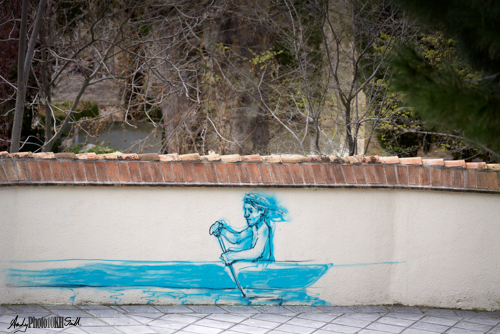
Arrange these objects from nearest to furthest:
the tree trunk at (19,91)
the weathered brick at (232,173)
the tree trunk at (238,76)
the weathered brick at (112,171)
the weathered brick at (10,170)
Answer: the weathered brick at (10,170) → the weathered brick at (112,171) → the weathered brick at (232,173) → the tree trunk at (19,91) → the tree trunk at (238,76)

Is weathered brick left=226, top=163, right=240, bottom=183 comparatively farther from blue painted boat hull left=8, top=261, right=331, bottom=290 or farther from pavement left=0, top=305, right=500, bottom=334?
pavement left=0, top=305, right=500, bottom=334

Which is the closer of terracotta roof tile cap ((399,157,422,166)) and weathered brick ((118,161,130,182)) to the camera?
weathered brick ((118,161,130,182))

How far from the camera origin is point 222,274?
5.03m

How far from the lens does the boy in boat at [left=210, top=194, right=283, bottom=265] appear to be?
4.98 meters

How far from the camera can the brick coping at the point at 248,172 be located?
15.7 feet

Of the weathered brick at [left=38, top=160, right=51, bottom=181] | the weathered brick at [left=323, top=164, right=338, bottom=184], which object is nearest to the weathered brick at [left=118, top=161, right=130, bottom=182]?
the weathered brick at [left=38, top=160, right=51, bottom=181]

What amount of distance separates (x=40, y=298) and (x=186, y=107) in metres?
7.48

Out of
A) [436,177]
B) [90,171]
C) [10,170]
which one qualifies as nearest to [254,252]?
[90,171]

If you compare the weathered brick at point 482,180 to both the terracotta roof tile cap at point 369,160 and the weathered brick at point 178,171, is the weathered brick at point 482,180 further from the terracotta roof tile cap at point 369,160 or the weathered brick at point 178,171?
the weathered brick at point 178,171

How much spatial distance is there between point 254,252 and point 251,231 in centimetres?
24

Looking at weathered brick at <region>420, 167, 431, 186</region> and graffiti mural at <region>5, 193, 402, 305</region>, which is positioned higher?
weathered brick at <region>420, 167, 431, 186</region>

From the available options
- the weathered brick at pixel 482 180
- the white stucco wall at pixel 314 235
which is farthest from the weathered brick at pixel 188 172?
the weathered brick at pixel 482 180

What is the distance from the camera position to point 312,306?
514 cm

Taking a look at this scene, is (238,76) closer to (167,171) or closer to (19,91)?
(19,91)
